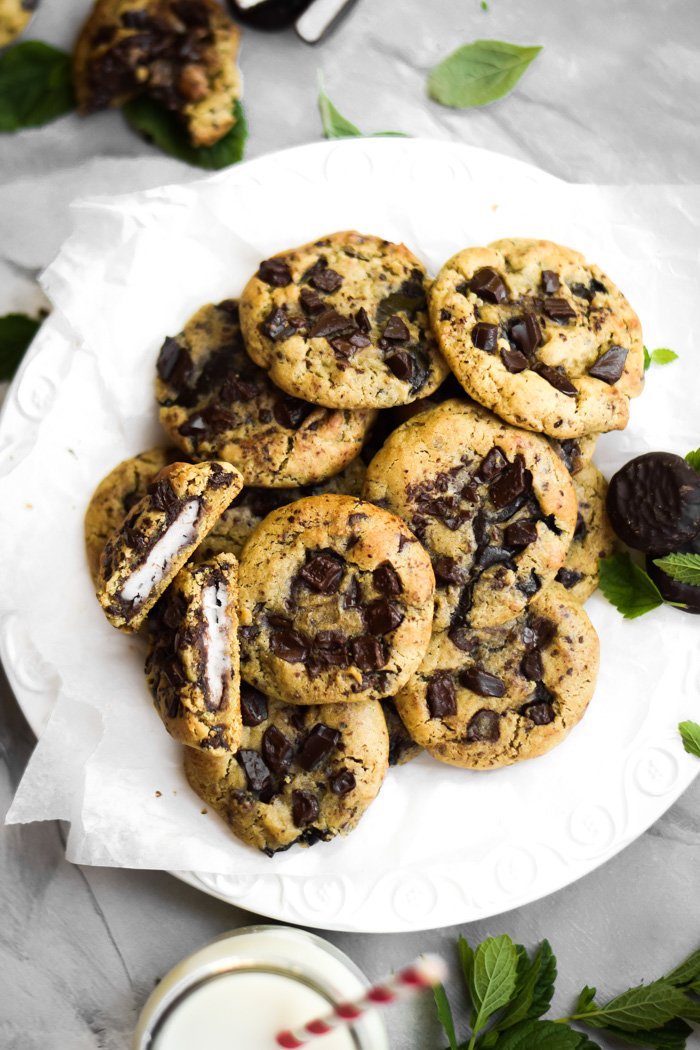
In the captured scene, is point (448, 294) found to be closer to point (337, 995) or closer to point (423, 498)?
point (423, 498)

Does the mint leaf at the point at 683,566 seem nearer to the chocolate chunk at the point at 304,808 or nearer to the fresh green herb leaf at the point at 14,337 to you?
the chocolate chunk at the point at 304,808

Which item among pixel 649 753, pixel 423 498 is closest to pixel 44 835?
pixel 423 498

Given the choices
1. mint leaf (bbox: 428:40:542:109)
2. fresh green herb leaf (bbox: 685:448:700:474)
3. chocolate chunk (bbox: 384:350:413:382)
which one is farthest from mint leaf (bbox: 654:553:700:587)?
mint leaf (bbox: 428:40:542:109)

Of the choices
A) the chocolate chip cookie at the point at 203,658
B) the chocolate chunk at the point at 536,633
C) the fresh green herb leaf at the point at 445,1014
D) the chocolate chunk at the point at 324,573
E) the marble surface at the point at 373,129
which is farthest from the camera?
the marble surface at the point at 373,129

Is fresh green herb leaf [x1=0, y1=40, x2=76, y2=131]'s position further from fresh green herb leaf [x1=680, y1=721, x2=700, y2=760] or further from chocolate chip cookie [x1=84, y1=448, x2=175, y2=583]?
fresh green herb leaf [x1=680, y1=721, x2=700, y2=760]

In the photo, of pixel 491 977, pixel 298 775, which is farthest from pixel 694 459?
pixel 491 977

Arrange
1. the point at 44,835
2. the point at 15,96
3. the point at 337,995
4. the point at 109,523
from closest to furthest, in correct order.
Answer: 1. the point at 337,995
2. the point at 109,523
3. the point at 44,835
4. the point at 15,96

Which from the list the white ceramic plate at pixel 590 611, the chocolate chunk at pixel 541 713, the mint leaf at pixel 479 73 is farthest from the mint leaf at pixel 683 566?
the mint leaf at pixel 479 73
